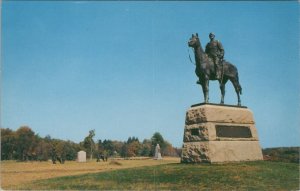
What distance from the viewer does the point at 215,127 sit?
14.2 metres

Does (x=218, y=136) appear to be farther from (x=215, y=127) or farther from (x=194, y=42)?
(x=194, y=42)

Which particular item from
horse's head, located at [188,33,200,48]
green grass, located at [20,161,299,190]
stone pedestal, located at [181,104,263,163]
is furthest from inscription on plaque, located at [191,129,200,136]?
horse's head, located at [188,33,200,48]

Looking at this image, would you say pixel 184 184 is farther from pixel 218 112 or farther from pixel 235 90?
pixel 235 90

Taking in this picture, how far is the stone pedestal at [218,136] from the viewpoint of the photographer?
13773 millimetres

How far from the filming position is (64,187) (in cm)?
1032

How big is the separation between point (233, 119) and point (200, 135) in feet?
6.41

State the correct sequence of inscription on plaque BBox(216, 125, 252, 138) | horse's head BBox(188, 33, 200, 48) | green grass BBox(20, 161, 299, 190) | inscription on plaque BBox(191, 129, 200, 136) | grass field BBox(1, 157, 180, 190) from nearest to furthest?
green grass BBox(20, 161, 299, 190), grass field BBox(1, 157, 180, 190), inscription on plaque BBox(216, 125, 252, 138), inscription on plaque BBox(191, 129, 200, 136), horse's head BBox(188, 33, 200, 48)

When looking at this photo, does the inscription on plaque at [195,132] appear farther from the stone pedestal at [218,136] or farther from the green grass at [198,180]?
the green grass at [198,180]

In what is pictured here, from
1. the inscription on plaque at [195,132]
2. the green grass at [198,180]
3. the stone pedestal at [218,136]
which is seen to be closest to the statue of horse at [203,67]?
the stone pedestal at [218,136]

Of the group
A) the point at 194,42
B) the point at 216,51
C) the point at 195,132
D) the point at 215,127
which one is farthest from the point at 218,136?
the point at 194,42

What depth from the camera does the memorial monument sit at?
13867 millimetres

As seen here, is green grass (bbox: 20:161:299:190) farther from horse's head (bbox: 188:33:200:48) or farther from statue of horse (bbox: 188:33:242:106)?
horse's head (bbox: 188:33:200:48)

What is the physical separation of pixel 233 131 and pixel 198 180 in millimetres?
5085

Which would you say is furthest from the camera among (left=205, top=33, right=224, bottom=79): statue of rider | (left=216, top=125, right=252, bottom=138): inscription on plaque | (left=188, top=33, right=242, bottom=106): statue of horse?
(left=205, top=33, right=224, bottom=79): statue of rider
